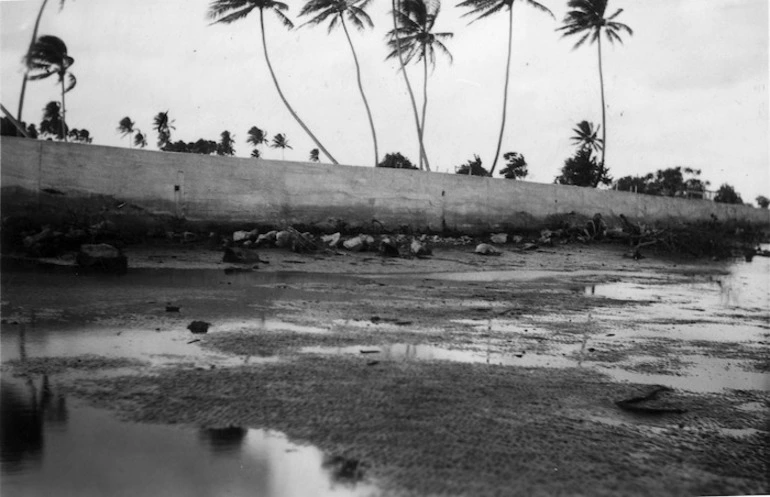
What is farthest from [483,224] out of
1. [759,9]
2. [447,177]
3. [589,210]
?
[759,9]

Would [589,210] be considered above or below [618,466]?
above

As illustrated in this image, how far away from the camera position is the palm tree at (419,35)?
71.9 feet

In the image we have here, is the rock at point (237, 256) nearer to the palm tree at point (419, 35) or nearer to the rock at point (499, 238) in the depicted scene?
the rock at point (499, 238)

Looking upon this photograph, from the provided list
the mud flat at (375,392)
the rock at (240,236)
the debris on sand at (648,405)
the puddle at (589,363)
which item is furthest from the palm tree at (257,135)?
the debris on sand at (648,405)

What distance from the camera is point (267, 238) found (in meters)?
9.68

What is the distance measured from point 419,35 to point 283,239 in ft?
50.5

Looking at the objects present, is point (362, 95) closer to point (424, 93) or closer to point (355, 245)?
point (424, 93)

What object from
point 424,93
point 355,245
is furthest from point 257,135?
point 355,245

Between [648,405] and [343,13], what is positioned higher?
[343,13]

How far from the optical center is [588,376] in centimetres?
329

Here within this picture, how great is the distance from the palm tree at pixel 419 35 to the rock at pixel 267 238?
12.8 metres

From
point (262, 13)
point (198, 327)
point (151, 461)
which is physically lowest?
point (151, 461)

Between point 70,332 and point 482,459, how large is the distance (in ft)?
9.34

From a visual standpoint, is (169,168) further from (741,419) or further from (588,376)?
(741,419)
